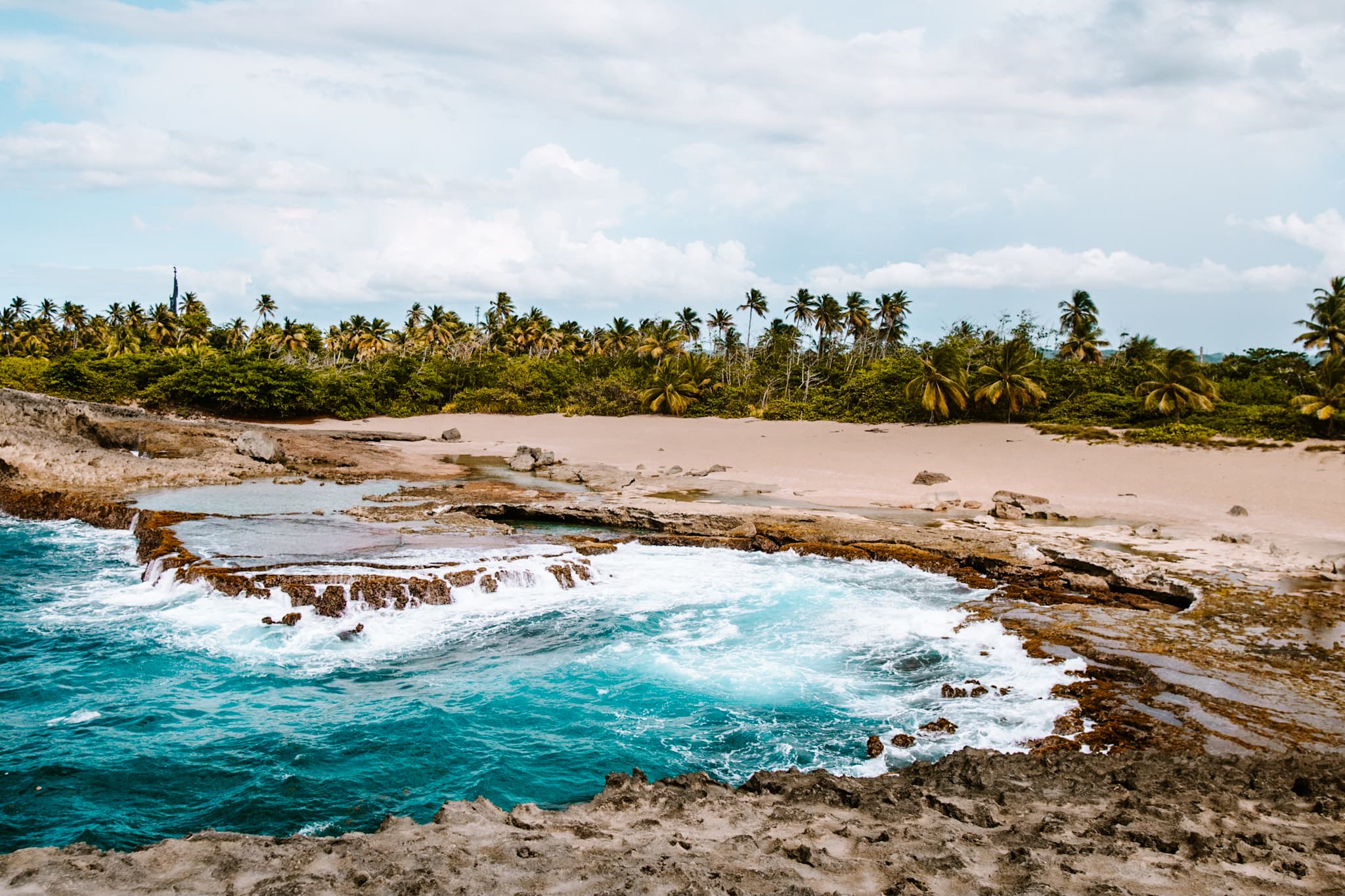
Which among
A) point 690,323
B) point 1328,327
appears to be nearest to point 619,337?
point 690,323

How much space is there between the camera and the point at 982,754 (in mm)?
7859

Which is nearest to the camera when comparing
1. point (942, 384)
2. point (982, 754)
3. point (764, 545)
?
point (982, 754)

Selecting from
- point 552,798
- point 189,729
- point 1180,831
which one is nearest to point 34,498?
point 189,729

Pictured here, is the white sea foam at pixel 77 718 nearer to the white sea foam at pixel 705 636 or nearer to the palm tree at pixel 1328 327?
the white sea foam at pixel 705 636

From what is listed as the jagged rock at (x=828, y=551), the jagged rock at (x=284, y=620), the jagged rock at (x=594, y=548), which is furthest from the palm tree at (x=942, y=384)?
the jagged rock at (x=284, y=620)

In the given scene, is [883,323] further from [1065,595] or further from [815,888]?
[815,888]

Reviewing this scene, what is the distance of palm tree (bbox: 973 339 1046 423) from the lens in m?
40.9

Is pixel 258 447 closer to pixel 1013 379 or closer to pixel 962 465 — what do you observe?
pixel 962 465

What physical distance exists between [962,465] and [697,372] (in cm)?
2471

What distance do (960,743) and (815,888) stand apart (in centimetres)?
479

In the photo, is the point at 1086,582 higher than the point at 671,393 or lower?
lower

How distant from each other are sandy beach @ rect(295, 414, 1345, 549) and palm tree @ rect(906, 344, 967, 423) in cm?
171

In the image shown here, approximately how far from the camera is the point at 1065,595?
47.5ft

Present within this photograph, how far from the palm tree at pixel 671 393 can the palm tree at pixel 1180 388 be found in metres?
26.6
